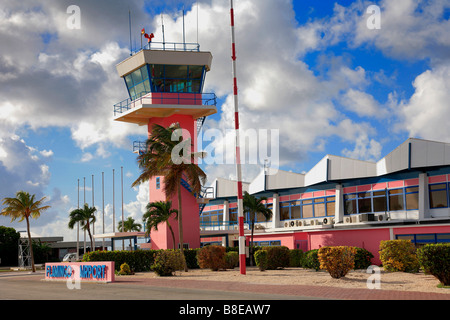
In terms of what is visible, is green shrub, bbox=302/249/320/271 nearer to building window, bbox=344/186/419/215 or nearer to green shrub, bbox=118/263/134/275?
green shrub, bbox=118/263/134/275

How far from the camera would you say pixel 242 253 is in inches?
1121

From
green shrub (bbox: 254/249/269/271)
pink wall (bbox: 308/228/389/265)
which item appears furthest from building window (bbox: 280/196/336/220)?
green shrub (bbox: 254/249/269/271)

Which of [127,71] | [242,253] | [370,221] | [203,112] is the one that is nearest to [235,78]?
[242,253]

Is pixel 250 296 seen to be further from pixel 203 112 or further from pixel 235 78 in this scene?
pixel 203 112

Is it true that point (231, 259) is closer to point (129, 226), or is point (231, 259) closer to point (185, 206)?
point (185, 206)

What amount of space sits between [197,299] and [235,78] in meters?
16.8

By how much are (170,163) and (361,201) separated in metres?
18.6

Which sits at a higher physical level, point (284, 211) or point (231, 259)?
point (284, 211)

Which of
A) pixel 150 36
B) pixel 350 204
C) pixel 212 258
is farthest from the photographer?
pixel 350 204

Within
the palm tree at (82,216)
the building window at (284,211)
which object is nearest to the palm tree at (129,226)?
the palm tree at (82,216)

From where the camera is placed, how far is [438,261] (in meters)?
19.1

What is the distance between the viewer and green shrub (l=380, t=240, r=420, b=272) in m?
27.2

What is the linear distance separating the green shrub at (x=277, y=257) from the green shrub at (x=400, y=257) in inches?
348

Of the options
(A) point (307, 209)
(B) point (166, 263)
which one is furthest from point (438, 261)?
(A) point (307, 209)
